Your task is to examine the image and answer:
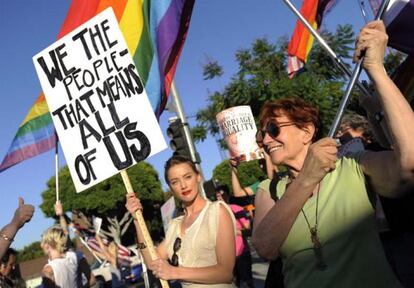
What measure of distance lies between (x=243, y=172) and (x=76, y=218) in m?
14.4

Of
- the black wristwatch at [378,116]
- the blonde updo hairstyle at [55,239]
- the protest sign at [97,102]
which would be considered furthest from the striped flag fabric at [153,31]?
the black wristwatch at [378,116]

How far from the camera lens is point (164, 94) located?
527 cm

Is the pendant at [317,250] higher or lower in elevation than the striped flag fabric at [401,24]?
lower

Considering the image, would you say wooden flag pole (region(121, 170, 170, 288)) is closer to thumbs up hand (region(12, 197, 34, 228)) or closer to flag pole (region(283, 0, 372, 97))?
thumbs up hand (region(12, 197, 34, 228))

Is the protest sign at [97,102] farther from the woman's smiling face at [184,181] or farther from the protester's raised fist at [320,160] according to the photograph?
the protester's raised fist at [320,160]

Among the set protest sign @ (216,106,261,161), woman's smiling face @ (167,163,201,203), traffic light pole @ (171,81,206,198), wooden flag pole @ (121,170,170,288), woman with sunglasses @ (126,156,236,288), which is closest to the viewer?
woman with sunglasses @ (126,156,236,288)

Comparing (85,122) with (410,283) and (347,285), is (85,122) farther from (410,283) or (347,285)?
(410,283)

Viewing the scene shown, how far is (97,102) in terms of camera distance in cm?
371

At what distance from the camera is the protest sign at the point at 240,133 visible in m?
5.98

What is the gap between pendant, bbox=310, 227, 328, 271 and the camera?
6.49 feet

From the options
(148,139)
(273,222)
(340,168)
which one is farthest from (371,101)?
(148,139)

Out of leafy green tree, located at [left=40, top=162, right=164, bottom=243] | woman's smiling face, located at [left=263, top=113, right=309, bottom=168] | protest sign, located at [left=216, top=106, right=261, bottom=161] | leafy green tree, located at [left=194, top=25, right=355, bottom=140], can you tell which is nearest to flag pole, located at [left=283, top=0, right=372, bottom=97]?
woman's smiling face, located at [left=263, top=113, right=309, bottom=168]

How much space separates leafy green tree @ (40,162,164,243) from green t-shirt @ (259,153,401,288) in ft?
114

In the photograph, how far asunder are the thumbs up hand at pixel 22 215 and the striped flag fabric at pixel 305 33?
11.8 ft
